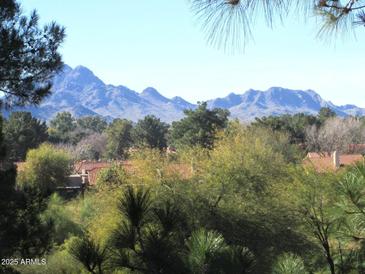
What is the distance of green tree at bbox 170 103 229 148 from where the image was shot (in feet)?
174

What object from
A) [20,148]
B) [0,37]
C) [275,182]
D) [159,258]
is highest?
[0,37]

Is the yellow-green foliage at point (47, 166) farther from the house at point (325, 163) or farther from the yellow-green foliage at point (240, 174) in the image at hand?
the house at point (325, 163)

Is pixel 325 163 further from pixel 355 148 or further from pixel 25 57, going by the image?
pixel 355 148

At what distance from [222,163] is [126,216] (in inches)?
705

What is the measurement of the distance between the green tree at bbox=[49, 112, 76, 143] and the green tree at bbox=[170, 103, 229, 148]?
21965mm

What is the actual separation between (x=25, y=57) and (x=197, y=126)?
4851 centimetres

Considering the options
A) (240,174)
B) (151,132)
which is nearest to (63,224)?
(240,174)

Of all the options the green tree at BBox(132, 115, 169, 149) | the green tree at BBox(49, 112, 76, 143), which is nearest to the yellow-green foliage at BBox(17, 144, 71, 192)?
the green tree at BBox(132, 115, 169, 149)

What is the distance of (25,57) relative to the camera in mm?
7438

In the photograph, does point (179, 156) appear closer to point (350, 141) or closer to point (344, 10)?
point (344, 10)

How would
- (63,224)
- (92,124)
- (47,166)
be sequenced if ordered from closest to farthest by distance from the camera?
(63,224) → (47,166) → (92,124)

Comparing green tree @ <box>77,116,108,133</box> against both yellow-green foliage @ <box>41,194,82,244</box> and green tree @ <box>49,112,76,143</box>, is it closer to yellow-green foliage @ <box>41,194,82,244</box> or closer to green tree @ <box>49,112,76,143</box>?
green tree @ <box>49,112,76,143</box>

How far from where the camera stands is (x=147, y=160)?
2183 centimetres

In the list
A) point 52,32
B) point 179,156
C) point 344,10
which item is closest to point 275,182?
point 179,156
